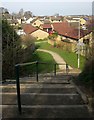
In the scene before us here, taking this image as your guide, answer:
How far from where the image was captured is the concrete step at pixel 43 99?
496 centimetres

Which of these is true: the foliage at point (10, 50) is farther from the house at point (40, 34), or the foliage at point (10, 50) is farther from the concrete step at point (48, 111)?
the house at point (40, 34)

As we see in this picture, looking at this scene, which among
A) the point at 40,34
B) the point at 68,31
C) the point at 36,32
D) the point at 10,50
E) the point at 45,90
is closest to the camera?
the point at 45,90

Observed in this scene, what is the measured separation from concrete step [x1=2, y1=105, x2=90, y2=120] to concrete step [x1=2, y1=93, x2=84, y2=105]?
0.27m

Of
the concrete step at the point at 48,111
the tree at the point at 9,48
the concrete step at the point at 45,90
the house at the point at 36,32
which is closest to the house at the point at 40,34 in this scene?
the house at the point at 36,32

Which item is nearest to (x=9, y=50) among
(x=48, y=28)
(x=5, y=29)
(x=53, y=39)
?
(x=5, y=29)

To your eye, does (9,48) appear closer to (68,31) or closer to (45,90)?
(45,90)

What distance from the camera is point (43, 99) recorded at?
5125mm

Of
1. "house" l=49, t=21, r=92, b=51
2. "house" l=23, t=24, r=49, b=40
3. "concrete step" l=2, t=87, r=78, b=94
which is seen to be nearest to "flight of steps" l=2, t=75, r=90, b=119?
"concrete step" l=2, t=87, r=78, b=94

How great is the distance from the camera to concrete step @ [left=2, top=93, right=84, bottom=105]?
4961 millimetres

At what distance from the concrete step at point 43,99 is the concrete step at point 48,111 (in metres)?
0.27

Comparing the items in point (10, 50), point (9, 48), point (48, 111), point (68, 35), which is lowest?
point (48, 111)

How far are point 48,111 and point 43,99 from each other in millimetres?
660

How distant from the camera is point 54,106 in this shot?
4672 mm

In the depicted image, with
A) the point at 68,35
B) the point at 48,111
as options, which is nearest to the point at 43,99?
the point at 48,111
